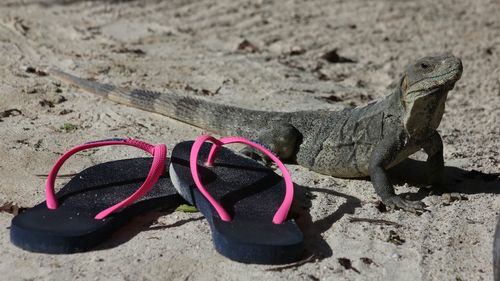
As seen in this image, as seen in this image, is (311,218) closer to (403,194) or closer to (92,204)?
(403,194)

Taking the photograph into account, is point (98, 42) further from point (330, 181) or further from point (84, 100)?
point (330, 181)

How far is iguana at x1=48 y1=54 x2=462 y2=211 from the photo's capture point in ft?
15.2

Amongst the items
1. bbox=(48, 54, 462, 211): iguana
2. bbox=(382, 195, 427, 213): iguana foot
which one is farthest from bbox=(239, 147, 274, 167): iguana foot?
bbox=(382, 195, 427, 213): iguana foot

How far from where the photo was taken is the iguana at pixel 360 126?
182 inches

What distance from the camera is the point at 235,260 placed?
12.0 ft

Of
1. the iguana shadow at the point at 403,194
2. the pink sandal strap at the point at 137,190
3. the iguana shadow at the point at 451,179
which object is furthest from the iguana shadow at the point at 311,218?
the pink sandal strap at the point at 137,190

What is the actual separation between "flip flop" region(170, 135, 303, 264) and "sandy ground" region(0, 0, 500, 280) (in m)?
0.11

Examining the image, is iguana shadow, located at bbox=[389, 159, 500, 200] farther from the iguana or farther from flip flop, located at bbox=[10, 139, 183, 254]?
flip flop, located at bbox=[10, 139, 183, 254]

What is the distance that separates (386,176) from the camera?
4.74 metres

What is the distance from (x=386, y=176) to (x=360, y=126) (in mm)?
602

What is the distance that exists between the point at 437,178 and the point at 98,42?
498 centimetres

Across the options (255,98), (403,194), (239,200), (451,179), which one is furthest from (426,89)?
(255,98)

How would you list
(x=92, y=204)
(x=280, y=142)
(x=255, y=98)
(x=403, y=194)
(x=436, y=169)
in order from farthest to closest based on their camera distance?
(x=255, y=98)
(x=280, y=142)
(x=436, y=169)
(x=403, y=194)
(x=92, y=204)

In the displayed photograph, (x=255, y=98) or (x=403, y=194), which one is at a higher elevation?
(x=403, y=194)
